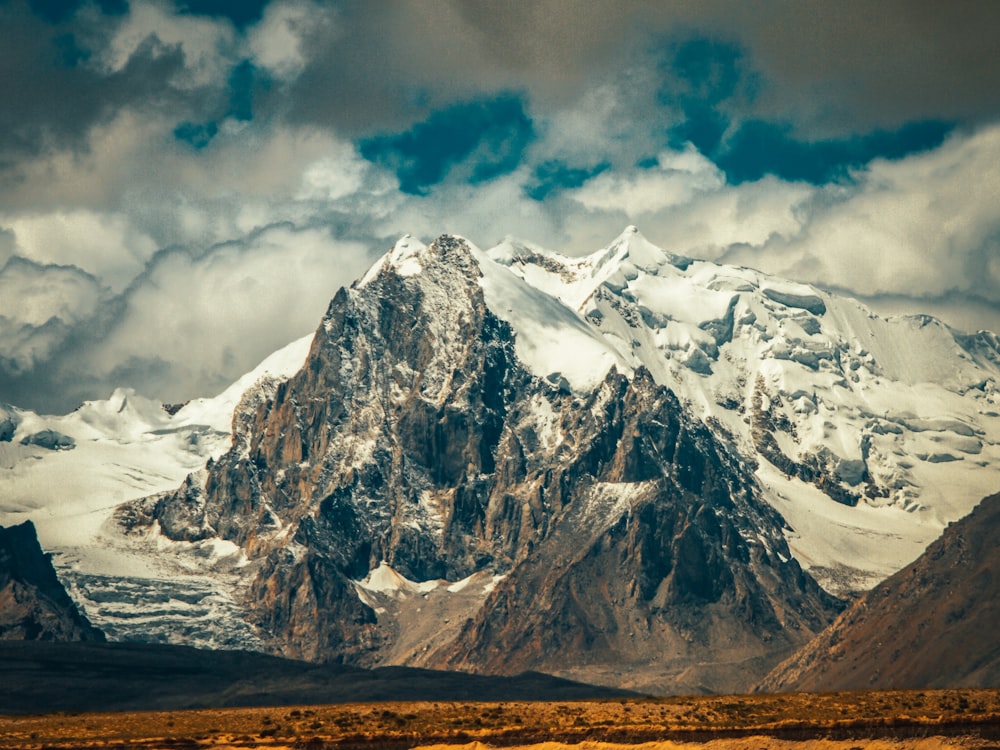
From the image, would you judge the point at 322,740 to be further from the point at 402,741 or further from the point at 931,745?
the point at 931,745

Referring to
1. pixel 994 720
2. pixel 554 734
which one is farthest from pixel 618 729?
pixel 994 720

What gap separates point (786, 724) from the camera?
197 m

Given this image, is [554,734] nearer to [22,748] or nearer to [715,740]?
[715,740]

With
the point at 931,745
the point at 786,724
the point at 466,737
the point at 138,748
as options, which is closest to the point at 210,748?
the point at 138,748

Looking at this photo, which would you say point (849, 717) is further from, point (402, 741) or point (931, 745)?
point (402, 741)

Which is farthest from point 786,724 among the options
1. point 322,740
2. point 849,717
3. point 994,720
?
point 322,740

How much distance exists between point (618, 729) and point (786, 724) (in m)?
17.4

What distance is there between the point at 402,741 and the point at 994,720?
2409 inches

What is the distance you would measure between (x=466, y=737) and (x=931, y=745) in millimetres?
47321

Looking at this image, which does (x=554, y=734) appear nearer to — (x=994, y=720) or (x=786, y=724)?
(x=786, y=724)

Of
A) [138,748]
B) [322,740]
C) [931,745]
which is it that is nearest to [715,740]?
[931,745]

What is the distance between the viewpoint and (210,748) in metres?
198

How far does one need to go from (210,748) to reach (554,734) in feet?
118

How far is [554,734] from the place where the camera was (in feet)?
650
